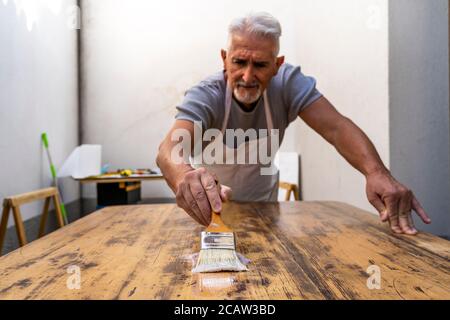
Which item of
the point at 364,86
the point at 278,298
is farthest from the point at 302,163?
the point at 278,298

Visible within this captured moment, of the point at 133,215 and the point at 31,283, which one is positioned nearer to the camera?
the point at 31,283

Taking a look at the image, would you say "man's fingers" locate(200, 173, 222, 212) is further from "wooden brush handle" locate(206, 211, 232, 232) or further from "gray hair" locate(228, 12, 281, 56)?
"gray hair" locate(228, 12, 281, 56)

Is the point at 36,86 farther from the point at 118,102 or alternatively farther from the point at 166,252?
the point at 166,252

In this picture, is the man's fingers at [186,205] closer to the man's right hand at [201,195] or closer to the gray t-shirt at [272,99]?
the man's right hand at [201,195]

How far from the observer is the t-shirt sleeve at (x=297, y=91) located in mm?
1721

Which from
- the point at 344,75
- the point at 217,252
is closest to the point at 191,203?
the point at 217,252

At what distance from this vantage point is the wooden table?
2.27ft

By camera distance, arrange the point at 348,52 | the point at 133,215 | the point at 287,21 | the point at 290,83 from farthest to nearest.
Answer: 1. the point at 287,21
2. the point at 348,52
3. the point at 290,83
4. the point at 133,215

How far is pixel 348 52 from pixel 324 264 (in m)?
2.12

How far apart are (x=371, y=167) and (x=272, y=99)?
22.7 inches

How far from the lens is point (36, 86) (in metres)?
3.18

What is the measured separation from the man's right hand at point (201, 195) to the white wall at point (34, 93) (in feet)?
6.48

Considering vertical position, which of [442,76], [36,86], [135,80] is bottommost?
[442,76]

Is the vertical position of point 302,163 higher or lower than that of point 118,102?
lower
